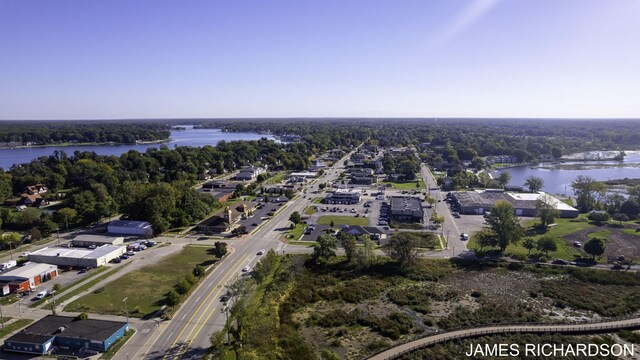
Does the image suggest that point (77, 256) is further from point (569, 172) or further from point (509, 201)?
point (569, 172)

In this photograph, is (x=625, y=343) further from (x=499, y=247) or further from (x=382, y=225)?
(x=382, y=225)

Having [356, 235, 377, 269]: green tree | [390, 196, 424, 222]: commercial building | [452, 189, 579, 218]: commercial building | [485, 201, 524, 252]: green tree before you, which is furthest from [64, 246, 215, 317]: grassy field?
[452, 189, 579, 218]: commercial building

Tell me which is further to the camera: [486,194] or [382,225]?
[486,194]

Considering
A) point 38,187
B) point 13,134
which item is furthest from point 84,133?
point 38,187

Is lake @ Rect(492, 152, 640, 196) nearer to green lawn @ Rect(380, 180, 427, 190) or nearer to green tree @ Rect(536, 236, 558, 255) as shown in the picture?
green lawn @ Rect(380, 180, 427, 190)

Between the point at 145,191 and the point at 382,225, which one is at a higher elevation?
the point at 145,191

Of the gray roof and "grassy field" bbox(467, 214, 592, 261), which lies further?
the gray roof

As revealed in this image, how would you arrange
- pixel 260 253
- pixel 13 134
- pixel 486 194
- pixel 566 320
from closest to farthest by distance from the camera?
1. pixel 566 320
2. pixel 260 253
3. pixel 486 194
4. pixel 13 134
